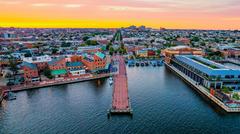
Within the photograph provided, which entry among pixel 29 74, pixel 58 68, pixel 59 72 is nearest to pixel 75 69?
pixel 59 72

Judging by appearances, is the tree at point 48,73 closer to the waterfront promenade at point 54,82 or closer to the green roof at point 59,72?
the green roof at point 59,72

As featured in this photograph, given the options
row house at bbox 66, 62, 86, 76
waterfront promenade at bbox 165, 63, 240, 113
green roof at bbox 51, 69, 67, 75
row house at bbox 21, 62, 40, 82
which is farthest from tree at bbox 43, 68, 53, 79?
waterfront promenade at bbox 165, 63, 240, 113

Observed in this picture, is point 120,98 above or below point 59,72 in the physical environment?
below

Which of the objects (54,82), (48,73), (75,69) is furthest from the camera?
(75,69)

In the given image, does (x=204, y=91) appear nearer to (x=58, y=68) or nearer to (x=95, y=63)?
(x=95, y=63)

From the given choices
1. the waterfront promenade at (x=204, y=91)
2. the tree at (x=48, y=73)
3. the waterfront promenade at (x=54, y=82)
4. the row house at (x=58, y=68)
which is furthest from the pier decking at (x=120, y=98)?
the tree at (x=48, y=73)

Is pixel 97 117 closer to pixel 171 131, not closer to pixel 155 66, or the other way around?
pixel 171 131

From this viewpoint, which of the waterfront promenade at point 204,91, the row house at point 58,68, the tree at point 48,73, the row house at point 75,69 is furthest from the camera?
the row house at point 75,69

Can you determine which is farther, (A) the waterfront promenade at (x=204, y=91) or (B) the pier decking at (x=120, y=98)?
(A) the waterfront promenade at (x=204, y=91)

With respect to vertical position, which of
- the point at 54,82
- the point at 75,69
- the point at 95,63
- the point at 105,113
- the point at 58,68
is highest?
the point at 95,63
